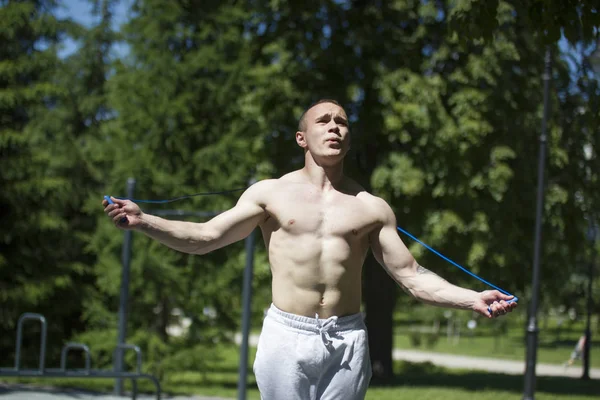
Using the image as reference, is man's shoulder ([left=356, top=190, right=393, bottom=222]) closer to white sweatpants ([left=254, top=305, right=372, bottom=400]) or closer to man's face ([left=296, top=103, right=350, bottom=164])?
man's face ([left=296, top=103, right=350, bottom=164])

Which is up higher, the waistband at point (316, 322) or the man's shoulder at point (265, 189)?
the man's shoulder at point (265, 189)

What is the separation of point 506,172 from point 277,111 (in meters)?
4.63

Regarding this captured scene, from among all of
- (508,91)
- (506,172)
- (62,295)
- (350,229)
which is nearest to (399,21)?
(508,91)

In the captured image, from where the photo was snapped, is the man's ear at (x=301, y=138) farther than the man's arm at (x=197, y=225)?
Yes

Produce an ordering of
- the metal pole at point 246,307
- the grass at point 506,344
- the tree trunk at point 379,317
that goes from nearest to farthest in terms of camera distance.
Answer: the metal pole at point 246,307
the tree trunk at point 379,317
the grass at point 506,344

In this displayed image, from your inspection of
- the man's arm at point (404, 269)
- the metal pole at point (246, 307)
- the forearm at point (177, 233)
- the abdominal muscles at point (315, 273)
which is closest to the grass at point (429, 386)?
the metal pole at point (246, 307)

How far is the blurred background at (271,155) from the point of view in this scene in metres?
17.2

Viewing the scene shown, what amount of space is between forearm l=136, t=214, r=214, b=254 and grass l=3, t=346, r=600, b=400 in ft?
38.9

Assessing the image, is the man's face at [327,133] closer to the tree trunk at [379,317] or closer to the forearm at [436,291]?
the forearm at [436,291]

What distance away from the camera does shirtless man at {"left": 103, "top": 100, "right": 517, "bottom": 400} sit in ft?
11.4

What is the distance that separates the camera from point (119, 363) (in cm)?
1405

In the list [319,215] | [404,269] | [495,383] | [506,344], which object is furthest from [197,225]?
[506,344]

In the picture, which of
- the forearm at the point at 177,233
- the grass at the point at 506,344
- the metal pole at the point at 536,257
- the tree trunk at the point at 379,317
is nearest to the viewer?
the forearm at the point at 177,233

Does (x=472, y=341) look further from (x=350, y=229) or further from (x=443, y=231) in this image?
(x=350, y=229)
